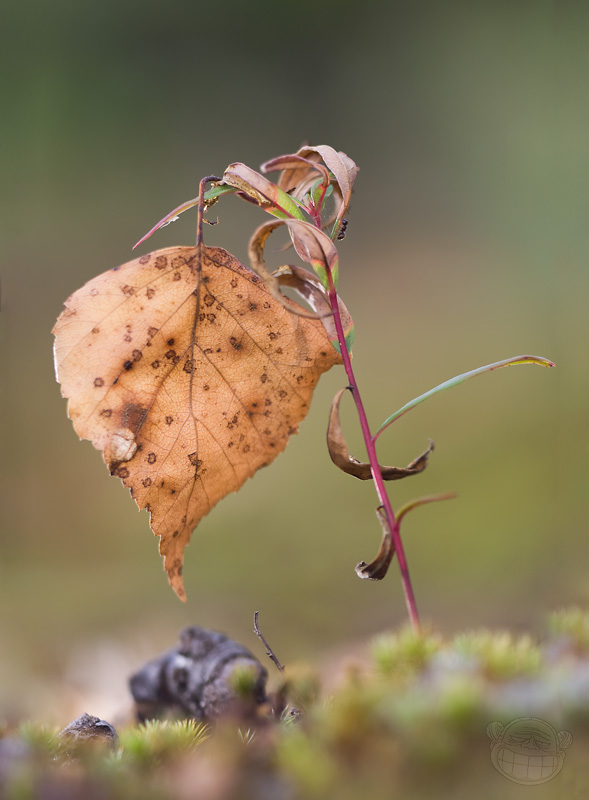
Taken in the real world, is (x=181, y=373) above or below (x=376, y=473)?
above

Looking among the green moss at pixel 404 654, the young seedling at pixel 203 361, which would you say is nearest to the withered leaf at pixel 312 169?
the young seedling at pixel 203 361

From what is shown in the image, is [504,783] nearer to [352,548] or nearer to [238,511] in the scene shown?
[352,548]

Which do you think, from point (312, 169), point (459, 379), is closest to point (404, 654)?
point (459, 379)

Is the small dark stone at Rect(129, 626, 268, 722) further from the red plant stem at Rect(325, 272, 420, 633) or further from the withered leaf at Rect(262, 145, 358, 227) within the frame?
the withered leaf at Rect(262, 145, 358, 227)

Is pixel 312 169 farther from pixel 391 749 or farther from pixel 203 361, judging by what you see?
pixel 391 749

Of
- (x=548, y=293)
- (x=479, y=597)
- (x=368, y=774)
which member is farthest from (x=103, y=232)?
(x=368, y=774)
